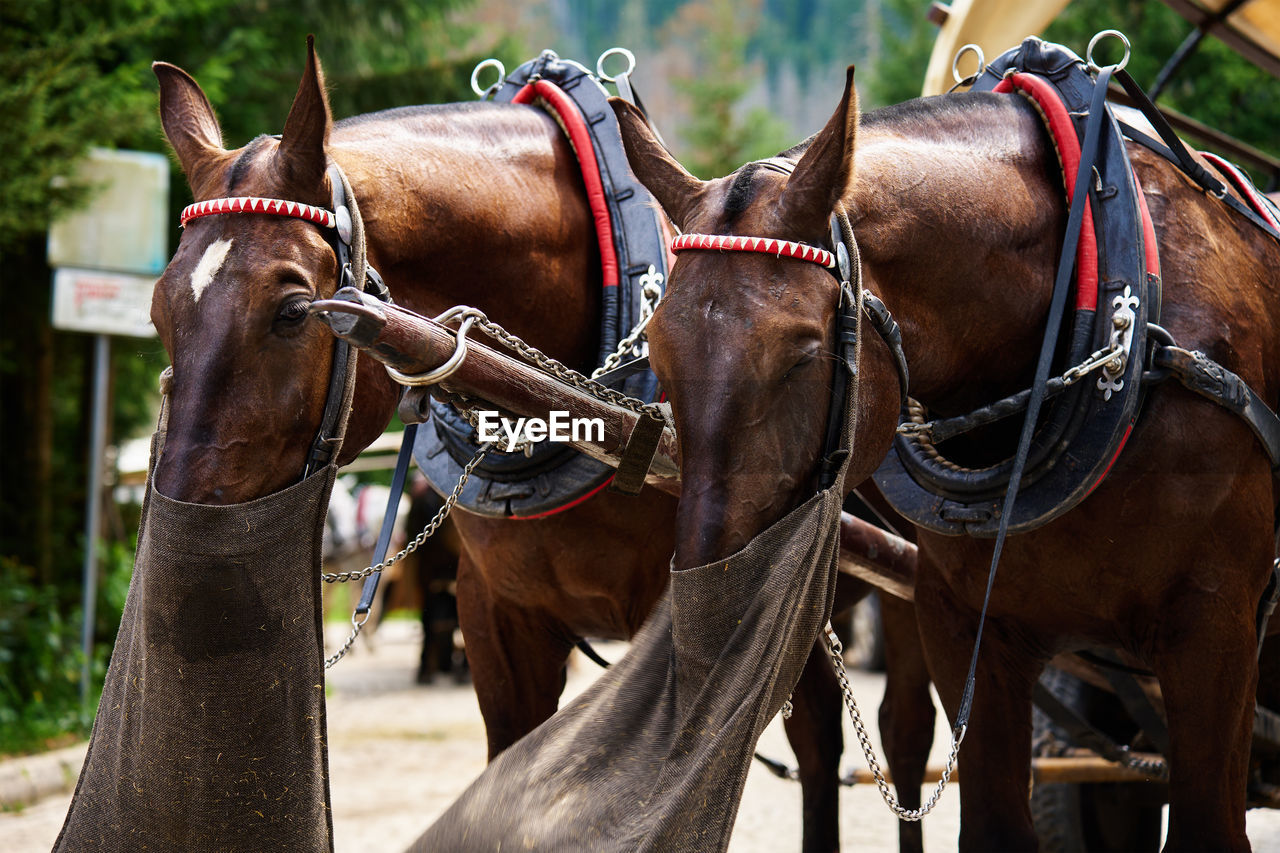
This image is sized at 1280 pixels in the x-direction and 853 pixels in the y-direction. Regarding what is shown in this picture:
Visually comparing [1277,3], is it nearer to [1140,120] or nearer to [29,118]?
[1140,120]

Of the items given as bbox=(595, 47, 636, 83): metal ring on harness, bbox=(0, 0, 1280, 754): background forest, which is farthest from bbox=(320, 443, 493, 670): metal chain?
bbox=(0, 0, 1280, 754): background forest

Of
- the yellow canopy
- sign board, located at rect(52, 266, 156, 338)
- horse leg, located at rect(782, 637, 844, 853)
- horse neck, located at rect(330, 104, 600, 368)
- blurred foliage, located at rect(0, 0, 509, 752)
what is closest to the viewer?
horse neck, located at rect(330, 104, 600, 368)

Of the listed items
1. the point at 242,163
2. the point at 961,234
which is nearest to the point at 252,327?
the point at 242,163

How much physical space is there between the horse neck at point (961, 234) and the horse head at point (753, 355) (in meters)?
0.18

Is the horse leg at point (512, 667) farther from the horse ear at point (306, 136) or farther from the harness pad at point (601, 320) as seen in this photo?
the horse ear at point (306, 136)

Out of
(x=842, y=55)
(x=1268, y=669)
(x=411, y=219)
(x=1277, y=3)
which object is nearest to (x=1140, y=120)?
(x=1268, y=669)

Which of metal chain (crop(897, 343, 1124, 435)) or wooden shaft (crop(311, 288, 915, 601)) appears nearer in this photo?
wooden shaft (crop(311, 288, 915, 601))

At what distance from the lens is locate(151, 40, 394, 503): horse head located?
2.00m

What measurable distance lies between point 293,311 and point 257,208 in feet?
0.62

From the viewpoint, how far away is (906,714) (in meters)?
4.05

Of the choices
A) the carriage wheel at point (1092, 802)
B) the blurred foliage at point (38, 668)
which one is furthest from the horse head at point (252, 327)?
the blurred foliage at point (38, 668)

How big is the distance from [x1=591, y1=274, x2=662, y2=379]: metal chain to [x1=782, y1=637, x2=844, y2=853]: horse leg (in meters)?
1.34

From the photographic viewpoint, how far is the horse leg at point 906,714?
13.0 feet

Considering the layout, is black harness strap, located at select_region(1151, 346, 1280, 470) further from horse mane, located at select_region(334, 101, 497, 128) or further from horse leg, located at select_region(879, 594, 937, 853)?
horse leg, located at select_region(879, 594, 937, 853)
